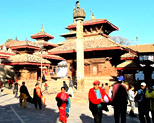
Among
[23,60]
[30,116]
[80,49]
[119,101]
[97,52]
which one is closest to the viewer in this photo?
[119,101]

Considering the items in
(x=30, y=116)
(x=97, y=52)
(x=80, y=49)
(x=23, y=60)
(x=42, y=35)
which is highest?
(x=42, y=35)

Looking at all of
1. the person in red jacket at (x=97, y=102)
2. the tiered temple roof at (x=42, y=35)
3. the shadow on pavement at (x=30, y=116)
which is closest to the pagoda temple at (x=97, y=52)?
the shadow on pavement at (x=30, y=116)

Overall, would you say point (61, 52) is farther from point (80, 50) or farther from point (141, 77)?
point (141, 77)

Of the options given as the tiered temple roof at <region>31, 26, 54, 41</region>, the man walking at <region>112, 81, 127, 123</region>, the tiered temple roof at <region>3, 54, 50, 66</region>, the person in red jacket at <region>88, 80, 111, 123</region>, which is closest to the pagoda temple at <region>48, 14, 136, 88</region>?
the tiered temple roof at <region>3, 54, 50, 66</region>

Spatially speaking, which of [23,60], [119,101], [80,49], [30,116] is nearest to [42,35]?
[23,60]

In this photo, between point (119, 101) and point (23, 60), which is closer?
point (119, 101)

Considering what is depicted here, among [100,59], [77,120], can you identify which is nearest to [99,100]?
[77,120]

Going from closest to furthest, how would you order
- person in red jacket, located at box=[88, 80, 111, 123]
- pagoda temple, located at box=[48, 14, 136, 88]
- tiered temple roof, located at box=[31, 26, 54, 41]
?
person in red jacket, located at box=[88, 80, 111, 123] < pagoda temple, located at box=[48, 14, 136, 88] < tiered temple roof, located at box=[31, 26, 54, 41]

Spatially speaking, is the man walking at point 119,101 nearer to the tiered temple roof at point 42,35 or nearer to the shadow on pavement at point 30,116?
the shadow on pavement at point 30,116

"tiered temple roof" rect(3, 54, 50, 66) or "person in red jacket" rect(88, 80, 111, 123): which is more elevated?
"tiered temple roof" rect(3, 54, 50, 66)

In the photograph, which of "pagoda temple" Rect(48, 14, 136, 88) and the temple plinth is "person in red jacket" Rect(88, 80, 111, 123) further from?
"pagoda temple" Rect(48, 14, 136, 88)

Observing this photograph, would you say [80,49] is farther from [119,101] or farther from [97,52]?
[119,101]

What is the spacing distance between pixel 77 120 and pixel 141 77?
1284 cm

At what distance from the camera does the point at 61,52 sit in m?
26.5
